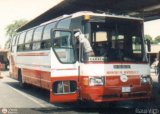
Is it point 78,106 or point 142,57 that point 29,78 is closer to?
point 78,106

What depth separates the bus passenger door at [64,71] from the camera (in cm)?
1045

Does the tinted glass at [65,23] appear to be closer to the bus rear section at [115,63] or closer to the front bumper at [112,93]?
the bus rear section at [115,63]

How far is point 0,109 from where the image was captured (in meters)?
11.1

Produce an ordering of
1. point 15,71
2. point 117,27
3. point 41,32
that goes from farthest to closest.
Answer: point 15,71
point 41,32
point 117,27

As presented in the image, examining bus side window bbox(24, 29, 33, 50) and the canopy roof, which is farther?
the canopy roof

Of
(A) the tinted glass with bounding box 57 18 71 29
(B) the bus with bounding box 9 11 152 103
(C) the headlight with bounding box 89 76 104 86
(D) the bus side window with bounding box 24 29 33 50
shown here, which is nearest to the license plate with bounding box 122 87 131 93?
(B) the bus with bounding box 9 11 152 103

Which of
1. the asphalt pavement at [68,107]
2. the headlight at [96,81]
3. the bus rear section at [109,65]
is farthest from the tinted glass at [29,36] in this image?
the headlight at [96,81]

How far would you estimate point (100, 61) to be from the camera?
1040cm

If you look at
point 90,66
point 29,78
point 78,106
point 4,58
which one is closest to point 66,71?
point 90,66

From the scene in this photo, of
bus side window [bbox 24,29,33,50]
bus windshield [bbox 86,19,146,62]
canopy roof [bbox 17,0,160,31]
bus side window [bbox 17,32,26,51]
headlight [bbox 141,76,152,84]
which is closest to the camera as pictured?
bus windshield [bbox 86,19,146,62]

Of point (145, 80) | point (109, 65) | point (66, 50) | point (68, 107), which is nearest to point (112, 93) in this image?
point (109, 65)

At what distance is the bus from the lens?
10.3 m

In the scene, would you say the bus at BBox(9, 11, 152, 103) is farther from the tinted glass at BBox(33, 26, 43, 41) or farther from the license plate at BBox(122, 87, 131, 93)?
the tinted glass at BBox(33, 26, 43, 41)

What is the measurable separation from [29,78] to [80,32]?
5801 mm
